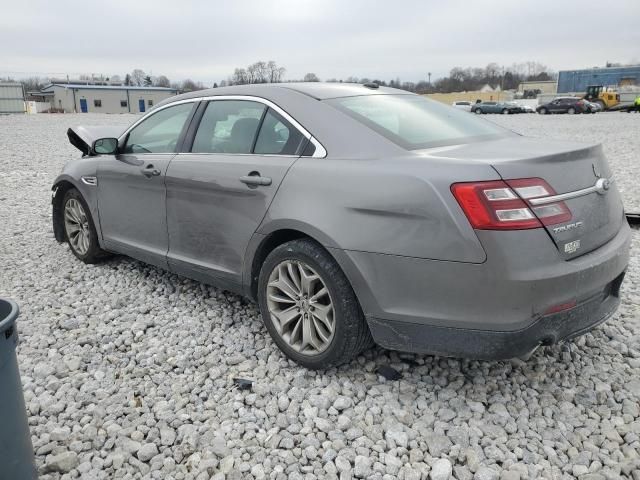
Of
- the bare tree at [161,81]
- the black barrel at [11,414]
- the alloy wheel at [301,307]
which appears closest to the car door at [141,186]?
the alloy wheel at [301,307]

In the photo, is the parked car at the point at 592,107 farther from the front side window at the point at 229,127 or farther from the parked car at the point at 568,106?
the front side window at the point at 229,127

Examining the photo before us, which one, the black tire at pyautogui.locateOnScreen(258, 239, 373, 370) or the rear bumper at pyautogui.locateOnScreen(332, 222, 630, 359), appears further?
the black tire at pyautogui.locateOnScreen(258, 239, 373, 370)

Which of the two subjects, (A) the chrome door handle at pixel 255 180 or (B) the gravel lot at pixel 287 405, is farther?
(A) the chrome door handle at pixel 255 180

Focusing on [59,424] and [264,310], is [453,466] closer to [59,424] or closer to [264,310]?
[264,310]

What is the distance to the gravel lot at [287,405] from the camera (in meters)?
2.43

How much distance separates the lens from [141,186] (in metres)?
4.13

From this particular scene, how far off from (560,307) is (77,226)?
14.2 ft

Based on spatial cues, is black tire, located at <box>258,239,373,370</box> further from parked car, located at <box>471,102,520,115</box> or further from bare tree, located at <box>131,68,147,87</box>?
bare tree, located at <box>131,68,147,87</box>

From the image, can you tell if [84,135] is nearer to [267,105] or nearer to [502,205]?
[267,105]

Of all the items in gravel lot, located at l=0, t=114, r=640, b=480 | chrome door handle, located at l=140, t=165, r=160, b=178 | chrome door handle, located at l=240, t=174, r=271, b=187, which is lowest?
gravel lot, located at l=0, t=114, r=640, b=480

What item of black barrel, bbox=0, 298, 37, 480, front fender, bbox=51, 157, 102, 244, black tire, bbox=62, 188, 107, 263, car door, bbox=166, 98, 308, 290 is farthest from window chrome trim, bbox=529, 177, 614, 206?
black tire, bbox=62, 188, 107, 263

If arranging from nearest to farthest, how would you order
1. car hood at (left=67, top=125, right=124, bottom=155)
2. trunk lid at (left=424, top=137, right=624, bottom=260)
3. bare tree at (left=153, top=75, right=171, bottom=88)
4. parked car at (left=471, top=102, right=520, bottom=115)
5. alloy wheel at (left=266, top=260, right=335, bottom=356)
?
1. trunk lid at (left=424, top=137, right=624, bottom=260)
2. alloy wheel at (left=266, top=260, right=335, bottom=356)
3. car hood at (left=67, top=125, right=124, bottom=155)
4. parked car at (left=471, top=102, right=520, bottom=115)
5. bare tree at (left=153, top=75, right=171, bottom=88)

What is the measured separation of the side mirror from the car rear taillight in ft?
10.0

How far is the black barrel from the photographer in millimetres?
1961
